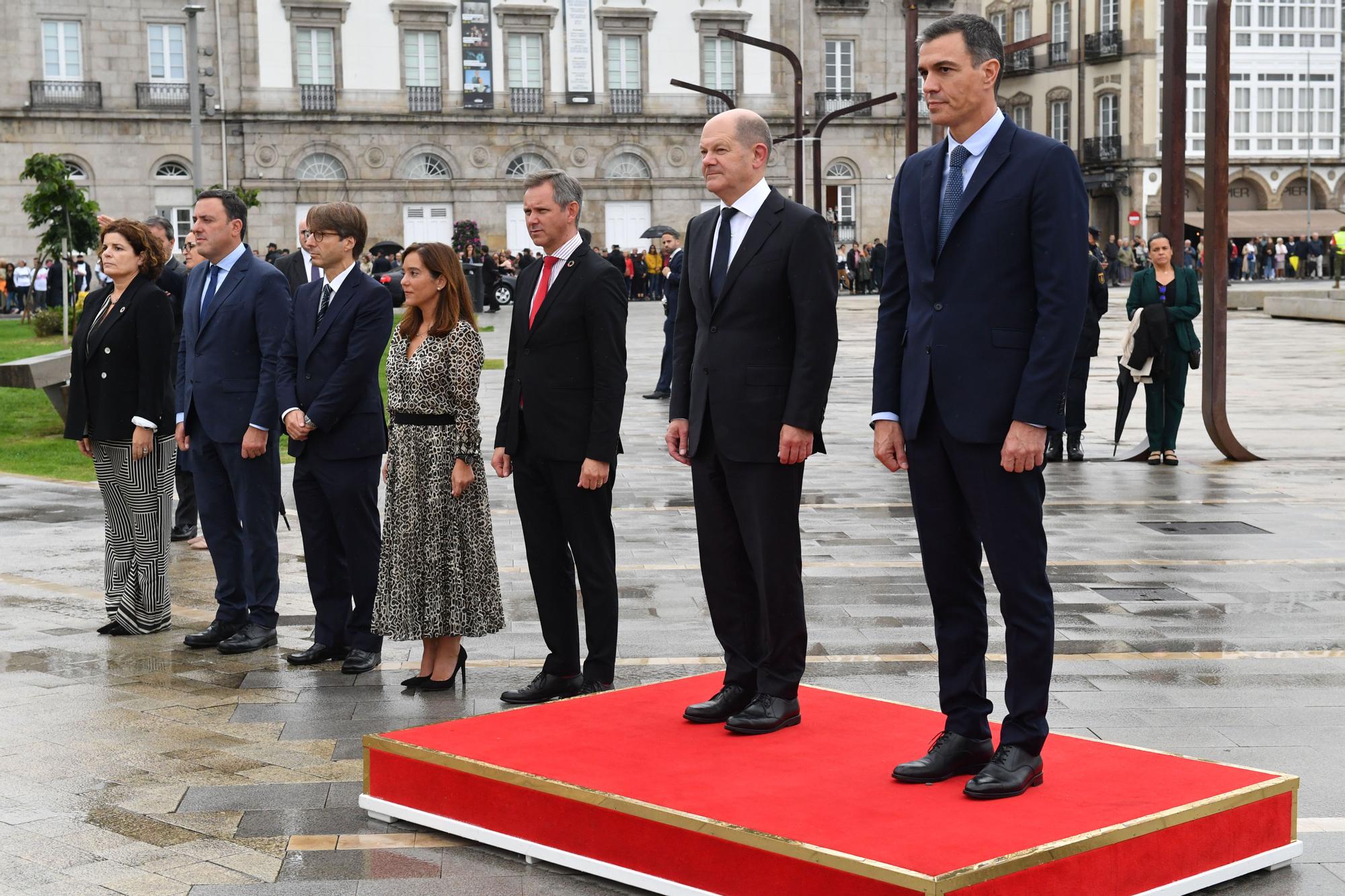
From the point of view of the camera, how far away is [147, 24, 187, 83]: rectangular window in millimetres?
53188

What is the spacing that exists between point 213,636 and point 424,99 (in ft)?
161

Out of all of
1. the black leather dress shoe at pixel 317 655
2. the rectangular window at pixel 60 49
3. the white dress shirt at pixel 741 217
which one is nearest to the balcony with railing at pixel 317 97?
the rectangular window at pixel 60 49

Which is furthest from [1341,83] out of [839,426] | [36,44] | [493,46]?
[839,426]

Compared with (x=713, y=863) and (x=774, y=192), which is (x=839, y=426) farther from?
(x=713, y=863)

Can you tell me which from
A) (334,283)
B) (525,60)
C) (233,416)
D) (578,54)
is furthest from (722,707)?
(578,54)

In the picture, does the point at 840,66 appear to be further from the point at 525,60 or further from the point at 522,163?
the point at 522,163

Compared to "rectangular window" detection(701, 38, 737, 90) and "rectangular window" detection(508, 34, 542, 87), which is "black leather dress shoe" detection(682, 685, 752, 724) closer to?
"rectangular window" detection(508, 34, 542, 87)

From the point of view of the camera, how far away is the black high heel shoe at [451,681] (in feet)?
22.9

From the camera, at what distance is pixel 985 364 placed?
4781 millimetres

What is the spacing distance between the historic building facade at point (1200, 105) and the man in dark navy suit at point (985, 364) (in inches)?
2393

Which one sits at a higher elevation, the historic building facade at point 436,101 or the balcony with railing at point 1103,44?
the balcony with railing at point 1103,44

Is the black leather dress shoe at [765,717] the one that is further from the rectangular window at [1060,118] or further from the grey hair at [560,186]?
the rectangular window at [1060,118]

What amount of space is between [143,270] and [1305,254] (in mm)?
58450

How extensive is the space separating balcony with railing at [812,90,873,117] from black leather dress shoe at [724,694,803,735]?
54264 mm
